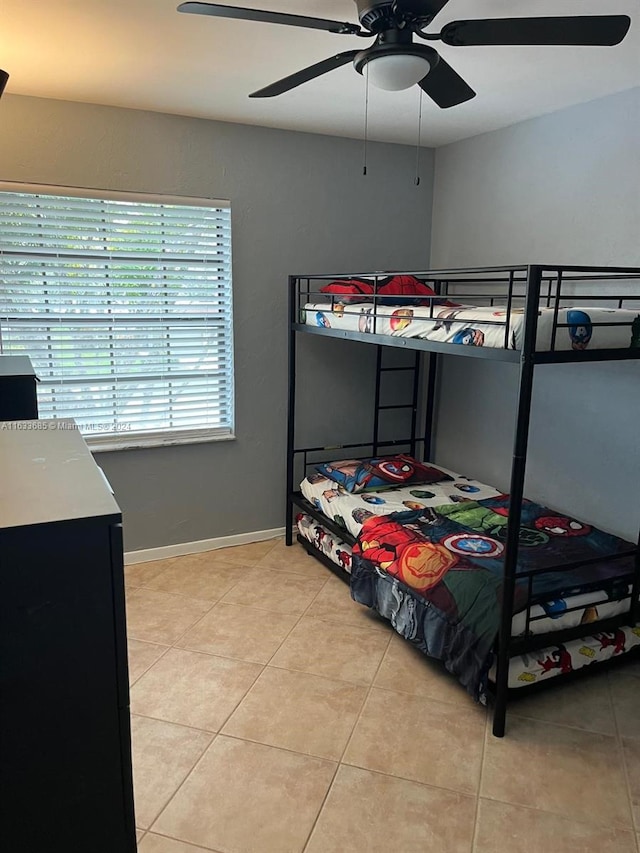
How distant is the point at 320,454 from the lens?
12.6ft

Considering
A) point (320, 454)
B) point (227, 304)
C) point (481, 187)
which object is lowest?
point (320, 454)

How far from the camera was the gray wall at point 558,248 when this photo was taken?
8.86ft

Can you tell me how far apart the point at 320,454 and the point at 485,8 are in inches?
98.9

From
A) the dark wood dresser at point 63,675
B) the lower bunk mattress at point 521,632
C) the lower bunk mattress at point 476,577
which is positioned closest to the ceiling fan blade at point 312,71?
the dark wood dresser at point 63,675

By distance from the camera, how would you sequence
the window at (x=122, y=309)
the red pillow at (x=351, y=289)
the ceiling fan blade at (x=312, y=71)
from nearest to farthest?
the ceiling fan blade at (x=312, y=71)
the window at (x=122, y=309)
the red pillow at (x=351, y=289)

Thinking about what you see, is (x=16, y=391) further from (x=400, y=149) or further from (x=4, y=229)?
(x=400, y=149)

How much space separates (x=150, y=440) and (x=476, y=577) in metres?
1.89

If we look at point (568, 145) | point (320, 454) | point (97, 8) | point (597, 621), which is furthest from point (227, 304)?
point (597, 621)

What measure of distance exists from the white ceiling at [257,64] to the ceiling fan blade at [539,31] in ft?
1.08

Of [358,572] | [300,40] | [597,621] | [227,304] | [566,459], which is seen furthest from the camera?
[227,304]

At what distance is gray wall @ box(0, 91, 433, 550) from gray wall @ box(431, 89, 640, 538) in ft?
1.52

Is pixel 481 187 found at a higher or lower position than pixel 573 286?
higher

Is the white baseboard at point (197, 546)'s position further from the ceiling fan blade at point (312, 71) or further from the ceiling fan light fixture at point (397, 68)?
the ceiling fan light fixture at point (397, 68)

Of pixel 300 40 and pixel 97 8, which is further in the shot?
pixel 300 40
